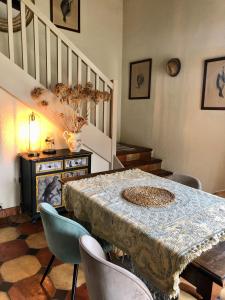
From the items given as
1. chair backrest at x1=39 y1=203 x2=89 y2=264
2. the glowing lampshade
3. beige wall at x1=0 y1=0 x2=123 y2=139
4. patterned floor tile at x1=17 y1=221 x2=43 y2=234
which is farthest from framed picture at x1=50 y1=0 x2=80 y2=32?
chair backrest at x1=39 y1=203 x2=89 y2=264

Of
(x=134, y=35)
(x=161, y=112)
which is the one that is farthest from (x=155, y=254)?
(x=134, y=35)

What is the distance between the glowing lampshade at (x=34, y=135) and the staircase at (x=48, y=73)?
0.12 meters

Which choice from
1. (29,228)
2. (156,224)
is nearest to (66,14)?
(29,228)

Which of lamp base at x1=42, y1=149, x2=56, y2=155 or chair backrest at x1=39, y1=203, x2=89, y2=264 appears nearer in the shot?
chair backrest at x1=39, y1=203, x2=89, y2=264

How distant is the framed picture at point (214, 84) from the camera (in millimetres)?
3197

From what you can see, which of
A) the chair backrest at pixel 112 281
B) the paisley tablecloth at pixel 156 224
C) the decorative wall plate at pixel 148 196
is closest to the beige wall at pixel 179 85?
the paisley tablecloth at pixel 156 224

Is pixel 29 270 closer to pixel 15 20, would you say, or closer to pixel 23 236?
pixel 23 236

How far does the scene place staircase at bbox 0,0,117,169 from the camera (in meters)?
2.62

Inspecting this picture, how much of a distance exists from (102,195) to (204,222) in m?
0.68

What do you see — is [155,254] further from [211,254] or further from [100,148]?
[100,148]

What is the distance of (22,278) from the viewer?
6.50ft

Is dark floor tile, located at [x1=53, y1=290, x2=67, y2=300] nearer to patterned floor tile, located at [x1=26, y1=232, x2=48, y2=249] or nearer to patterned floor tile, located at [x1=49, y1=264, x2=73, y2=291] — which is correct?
patterned floor tile, located at [x1=49, y1=264, x2=73, y2=291]

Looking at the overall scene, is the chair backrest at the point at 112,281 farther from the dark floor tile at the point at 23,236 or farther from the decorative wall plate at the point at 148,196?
the dark floor tile at the point at 23,236

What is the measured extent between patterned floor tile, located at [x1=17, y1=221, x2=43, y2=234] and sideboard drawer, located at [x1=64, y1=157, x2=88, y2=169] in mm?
745
